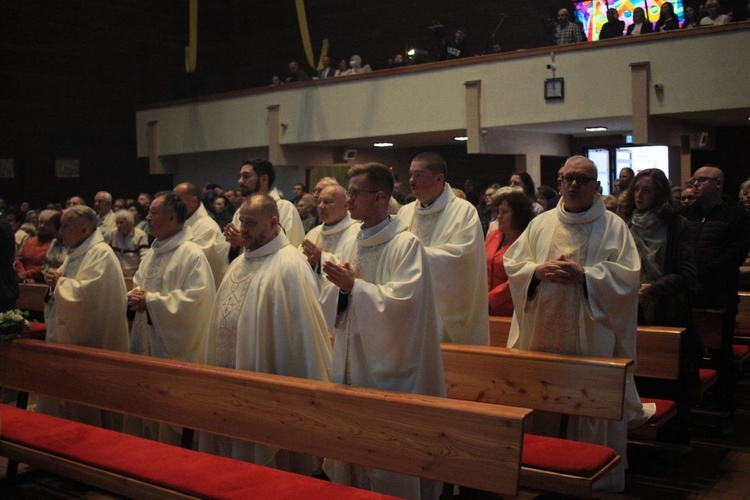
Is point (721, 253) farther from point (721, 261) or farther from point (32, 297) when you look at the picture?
point (32, 297)

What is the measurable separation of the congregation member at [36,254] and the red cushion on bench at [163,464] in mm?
4420

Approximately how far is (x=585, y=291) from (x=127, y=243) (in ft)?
22.7

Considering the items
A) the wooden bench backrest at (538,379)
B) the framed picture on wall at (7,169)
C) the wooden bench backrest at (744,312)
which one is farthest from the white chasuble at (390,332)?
the framed picture on wall at (7,169)

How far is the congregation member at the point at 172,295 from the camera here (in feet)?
17.2

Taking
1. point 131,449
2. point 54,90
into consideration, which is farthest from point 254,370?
point 54,90

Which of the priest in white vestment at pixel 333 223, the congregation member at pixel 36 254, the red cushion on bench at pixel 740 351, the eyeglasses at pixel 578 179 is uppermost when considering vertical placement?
the eyeglasses at pixel 578 179

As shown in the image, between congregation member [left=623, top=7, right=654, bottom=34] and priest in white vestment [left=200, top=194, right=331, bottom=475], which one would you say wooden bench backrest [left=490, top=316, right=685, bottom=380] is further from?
congregation member [left=623, top=7, right=654, bottom=34]

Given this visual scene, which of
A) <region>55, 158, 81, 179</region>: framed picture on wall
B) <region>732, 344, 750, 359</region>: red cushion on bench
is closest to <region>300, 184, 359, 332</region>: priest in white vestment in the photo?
<region>732, 344, 750, 359</region>: red cushion on bench

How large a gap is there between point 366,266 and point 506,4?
14.4m

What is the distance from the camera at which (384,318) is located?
12.5 feet

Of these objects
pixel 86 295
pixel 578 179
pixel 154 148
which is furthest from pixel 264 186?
pixel 154 148

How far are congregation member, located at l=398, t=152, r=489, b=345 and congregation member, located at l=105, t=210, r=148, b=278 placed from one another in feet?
17.6

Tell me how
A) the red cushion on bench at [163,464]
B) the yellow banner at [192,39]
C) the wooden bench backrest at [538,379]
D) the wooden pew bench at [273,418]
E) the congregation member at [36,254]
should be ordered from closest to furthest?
the wooden pew bench at [273,418] → the red cushion on bench at [163,464] → the wooden bench backrest at [538,379] → the congregation member at [36,254] → the yellow banner at [192,39]

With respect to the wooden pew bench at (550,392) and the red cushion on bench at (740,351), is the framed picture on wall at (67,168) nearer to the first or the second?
the red cushion on bench at (740,351)
